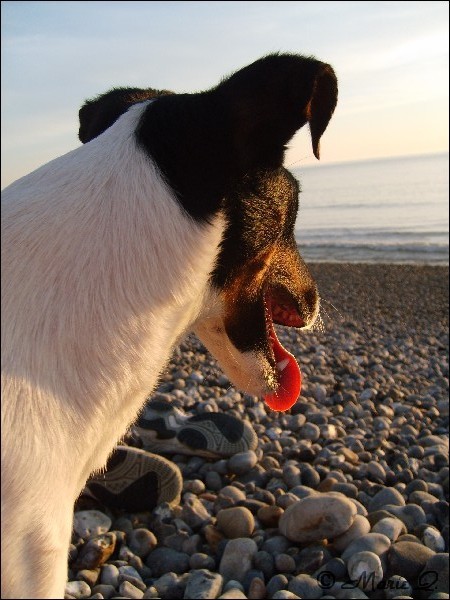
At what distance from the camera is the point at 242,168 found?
2062 millimetres

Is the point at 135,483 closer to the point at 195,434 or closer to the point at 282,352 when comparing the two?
the point at 195,434

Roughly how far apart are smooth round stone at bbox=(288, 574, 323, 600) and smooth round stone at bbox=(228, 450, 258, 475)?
4.06 ft

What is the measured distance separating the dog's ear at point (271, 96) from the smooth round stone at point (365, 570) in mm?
2131

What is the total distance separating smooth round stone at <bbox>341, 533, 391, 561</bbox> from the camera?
11.0 ft

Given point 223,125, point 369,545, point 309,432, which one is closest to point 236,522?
point 369,545

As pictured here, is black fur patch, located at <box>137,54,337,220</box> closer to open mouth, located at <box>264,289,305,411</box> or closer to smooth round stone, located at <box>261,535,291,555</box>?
open mouth, located at <box>264,289,305,411</box>

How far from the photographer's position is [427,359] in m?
8.58

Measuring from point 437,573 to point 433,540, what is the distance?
357 mm

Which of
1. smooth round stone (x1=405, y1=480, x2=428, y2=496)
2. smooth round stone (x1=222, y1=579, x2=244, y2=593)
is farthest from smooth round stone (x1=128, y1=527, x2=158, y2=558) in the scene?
smooth round stone (x1=405, y1=480, x2=428, y2=496)

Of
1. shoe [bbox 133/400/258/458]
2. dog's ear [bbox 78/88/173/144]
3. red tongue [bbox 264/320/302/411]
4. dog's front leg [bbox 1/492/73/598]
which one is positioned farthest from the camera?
shoe [bbox 133/400/258/458]

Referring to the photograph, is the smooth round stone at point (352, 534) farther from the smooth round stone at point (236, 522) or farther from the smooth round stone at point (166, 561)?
the smooth round stone at point (166, 561)

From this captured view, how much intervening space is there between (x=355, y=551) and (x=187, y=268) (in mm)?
2087

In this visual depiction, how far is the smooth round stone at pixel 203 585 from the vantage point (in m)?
3.03

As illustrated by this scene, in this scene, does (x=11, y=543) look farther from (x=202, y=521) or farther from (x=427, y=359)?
(x=427, y=359)
